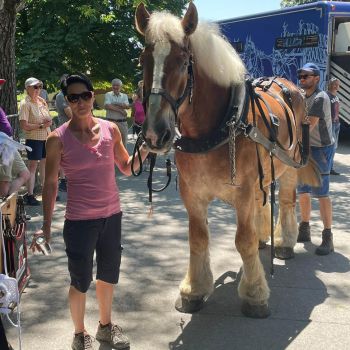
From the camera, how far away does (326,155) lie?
197 inches

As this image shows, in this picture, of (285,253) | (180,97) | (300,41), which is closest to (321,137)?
(285,253)

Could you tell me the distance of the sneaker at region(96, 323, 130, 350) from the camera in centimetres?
306

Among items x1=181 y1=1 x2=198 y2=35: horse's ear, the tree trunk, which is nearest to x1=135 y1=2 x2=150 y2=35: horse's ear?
x1=181 y1=1 x2=198 y2=35: horse's ear

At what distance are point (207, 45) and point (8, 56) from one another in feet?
17.6

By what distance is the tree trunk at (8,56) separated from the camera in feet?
23.4

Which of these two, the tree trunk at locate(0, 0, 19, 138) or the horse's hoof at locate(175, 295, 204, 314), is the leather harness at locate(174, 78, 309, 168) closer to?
the horse's hoof at locate(175, 295, 204, 314)

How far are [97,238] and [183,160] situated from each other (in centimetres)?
89

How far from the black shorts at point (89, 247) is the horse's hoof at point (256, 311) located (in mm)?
1118

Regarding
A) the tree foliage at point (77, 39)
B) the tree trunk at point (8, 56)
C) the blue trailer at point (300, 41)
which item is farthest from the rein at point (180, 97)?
the tree foliage at point (77, 39)

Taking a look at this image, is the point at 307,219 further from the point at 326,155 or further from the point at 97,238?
the point at 97,238

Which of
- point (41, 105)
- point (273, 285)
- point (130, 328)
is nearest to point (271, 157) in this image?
point (273, 285)

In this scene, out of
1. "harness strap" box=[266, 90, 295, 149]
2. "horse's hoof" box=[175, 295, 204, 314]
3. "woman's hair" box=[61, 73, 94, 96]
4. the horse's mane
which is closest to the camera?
the horse's mane

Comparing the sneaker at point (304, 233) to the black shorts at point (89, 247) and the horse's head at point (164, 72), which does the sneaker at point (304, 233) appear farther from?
the horse's head at point (164, 72)

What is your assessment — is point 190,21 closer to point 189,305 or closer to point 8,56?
point 189,305
